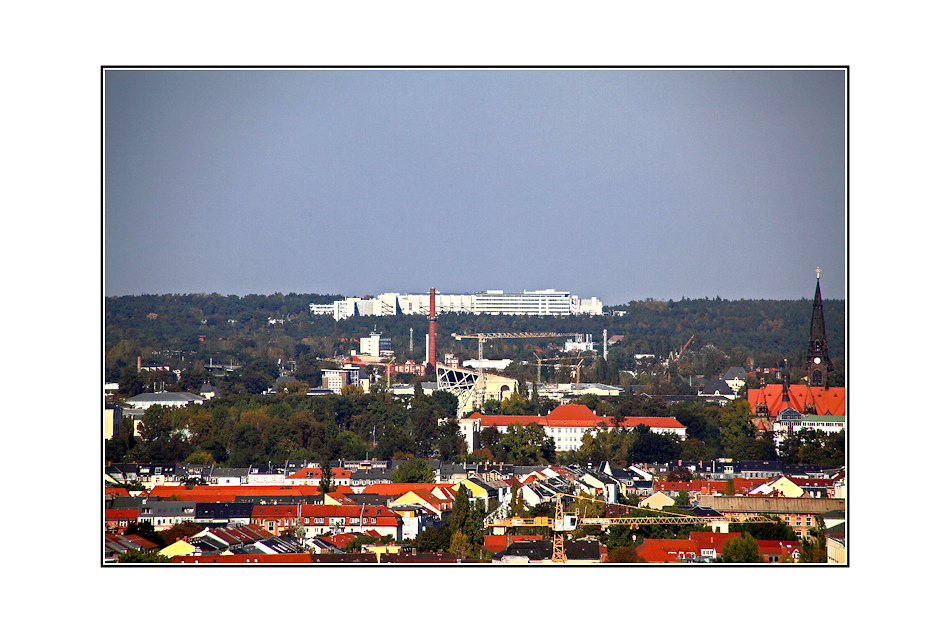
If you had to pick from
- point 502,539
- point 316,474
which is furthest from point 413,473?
point 502,539

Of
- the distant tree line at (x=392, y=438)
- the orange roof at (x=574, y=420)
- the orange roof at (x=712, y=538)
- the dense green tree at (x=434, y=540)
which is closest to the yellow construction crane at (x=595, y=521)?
the orange roof at (x=712, y=538)

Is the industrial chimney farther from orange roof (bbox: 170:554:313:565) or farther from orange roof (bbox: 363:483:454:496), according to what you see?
orange roof (bbox: 170:554:313:565)

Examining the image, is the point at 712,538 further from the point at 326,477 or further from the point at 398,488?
the point at 326,477

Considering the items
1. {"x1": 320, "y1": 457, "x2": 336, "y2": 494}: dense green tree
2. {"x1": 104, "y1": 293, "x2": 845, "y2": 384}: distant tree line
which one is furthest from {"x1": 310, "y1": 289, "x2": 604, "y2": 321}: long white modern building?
{"x1": 320, "y1": 457, "x2": 336, "y2": 494}: dense green tree

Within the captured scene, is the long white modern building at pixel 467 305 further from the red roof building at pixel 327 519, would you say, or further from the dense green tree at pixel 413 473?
the red roof building at pixel 327 519
